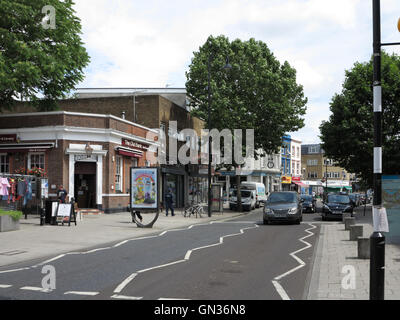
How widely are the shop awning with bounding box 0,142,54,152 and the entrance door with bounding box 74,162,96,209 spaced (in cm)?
205

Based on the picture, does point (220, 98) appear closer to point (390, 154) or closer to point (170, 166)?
point (170, 166)

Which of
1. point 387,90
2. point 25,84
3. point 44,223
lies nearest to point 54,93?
point 25,84

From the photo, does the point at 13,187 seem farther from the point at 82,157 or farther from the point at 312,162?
the point at 312,162

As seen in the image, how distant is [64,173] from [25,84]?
5.52m

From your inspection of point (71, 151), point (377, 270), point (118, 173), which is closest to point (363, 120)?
point (118, 173)

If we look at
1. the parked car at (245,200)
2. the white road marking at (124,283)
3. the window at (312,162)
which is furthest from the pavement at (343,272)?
the window at (312,162)

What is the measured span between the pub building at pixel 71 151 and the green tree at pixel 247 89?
9.63 meters

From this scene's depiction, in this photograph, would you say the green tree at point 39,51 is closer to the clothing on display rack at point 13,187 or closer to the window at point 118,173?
the clothing on display rack at point 13,187

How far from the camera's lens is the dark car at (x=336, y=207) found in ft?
82.7

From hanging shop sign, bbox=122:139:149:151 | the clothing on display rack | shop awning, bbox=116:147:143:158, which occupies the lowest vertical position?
the clothing on display rack

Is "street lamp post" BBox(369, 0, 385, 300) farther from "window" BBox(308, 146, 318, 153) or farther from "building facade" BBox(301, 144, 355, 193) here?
"window" BBox(308, 146, 318, 153)

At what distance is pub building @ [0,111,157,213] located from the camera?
25.5 m

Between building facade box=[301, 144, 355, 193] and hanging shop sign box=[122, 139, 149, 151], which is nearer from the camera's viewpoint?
hanging shop sign box=[122, 139, 149, 151]

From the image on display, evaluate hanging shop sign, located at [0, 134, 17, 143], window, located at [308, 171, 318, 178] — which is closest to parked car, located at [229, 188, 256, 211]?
hanging shop sign, located at [0, 134, 17, 143]
